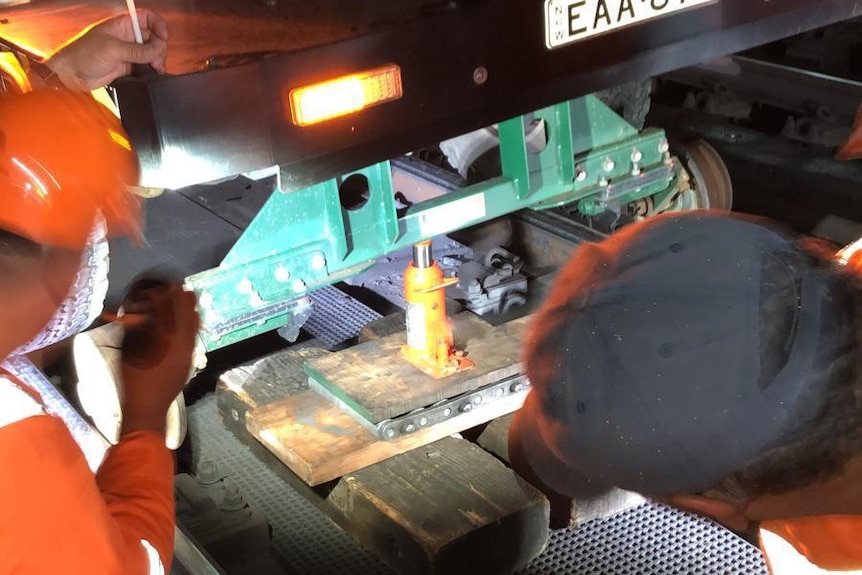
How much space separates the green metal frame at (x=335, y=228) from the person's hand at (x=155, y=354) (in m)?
0.63

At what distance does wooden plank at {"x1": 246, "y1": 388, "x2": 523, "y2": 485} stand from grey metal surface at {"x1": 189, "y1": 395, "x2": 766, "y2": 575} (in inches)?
6.5

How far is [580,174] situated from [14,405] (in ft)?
7.08

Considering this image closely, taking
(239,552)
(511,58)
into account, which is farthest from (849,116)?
(239,552)

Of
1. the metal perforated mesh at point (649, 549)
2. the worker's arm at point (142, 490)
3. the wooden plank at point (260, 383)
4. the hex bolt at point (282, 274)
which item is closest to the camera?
the worker's arm at point (142, 490)

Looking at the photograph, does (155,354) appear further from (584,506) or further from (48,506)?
(584,506)

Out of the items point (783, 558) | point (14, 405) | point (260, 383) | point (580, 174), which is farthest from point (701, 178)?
point (14, 405)

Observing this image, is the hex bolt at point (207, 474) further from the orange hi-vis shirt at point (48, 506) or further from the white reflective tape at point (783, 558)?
the white reflective tape at point (783, 558)

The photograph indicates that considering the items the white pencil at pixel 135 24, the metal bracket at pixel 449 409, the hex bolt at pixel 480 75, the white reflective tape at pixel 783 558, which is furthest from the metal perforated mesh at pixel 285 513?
the white pencil at pixel 135 24

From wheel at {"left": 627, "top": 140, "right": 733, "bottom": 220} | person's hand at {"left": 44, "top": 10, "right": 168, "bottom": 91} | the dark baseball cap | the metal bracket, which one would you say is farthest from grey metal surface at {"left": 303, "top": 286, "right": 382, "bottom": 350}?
the dark baseball cap

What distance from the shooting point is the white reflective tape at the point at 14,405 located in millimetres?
1331

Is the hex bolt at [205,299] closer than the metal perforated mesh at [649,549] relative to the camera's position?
No

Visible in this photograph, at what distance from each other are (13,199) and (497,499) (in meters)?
1.38

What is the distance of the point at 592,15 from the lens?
2.34m

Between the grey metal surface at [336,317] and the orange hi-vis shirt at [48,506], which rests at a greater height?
the orange hi-vis shirt at [48,506]
